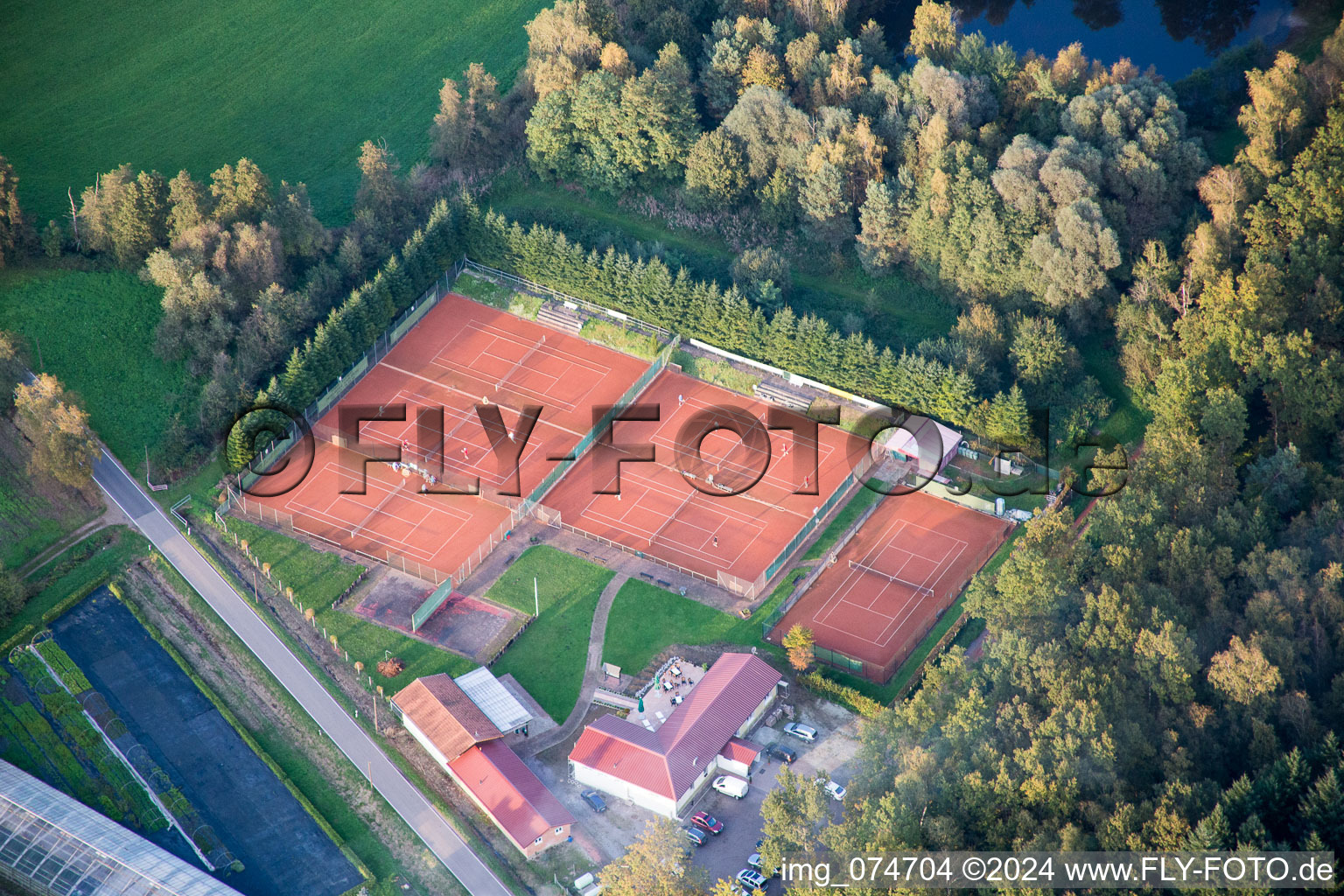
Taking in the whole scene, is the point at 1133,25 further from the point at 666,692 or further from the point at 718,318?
the point at 666,692

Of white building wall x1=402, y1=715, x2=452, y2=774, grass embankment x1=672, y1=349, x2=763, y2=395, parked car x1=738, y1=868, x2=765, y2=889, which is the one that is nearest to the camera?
parked car x1=738, y1=868, x2=765, y2=889

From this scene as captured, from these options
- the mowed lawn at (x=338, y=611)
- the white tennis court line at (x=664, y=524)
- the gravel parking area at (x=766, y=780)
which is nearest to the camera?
the gravel parking area at (x=766, y=780)

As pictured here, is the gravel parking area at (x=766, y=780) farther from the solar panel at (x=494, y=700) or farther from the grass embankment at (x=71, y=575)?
the grass embankment at (x=71, y=575)

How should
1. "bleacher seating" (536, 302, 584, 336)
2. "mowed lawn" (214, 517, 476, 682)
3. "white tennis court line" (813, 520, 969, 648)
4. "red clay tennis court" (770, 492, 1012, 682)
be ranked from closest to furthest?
"mowed lawn" (214, 517, 476, 682)
"red clay tennis court" (770, 492, 1012, 682)
"white tennis court line" (813, 520, 969, 648)
"bleacher seating" (536, 302, 584, 336)

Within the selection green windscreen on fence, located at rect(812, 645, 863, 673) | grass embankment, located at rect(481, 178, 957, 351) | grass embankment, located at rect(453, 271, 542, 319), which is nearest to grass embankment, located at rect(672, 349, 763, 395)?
grass embankment, located at rect(481, 178, 957, 351)

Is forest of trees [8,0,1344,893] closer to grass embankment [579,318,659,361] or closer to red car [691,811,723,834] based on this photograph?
grass embankment [579,318,659,361]

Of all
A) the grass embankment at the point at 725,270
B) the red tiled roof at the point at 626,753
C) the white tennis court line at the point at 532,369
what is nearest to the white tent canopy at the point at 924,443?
the grass embankment at the point at 725,270
